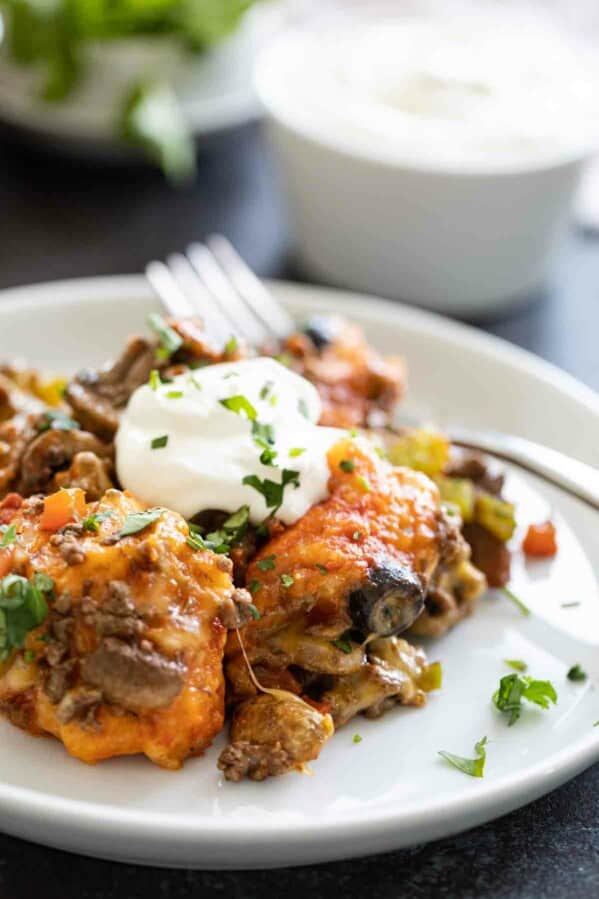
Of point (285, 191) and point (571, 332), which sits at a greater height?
point (285, 191)

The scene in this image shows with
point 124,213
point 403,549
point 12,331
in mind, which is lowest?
point 124,213

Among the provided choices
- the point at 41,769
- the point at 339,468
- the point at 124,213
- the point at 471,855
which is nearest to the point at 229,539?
the point at 339,468

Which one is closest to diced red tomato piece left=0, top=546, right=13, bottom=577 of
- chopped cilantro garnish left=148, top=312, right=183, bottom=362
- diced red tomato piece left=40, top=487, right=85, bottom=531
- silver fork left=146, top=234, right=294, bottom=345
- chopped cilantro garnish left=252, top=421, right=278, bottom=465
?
diced red tomato piece left=40, top=487, right=85, bottom=531

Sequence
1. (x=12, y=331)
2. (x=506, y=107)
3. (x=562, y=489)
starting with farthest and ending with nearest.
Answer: (x=506, y=107)
(x=12, y=331)
(x=562, y=489)

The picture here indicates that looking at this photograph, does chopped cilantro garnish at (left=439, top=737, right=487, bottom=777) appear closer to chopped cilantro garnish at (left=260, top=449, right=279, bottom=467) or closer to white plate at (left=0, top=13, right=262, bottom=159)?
chopped cilantro garnish at (left=260, top=449, right=279, bottom=467)

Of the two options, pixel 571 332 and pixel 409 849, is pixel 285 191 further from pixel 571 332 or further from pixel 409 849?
pixel 409 849

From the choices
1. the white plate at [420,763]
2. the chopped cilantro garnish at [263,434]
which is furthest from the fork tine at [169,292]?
the chopped cilantro garnish at [263,434]

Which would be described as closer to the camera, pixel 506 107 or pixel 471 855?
pixel 471 855
